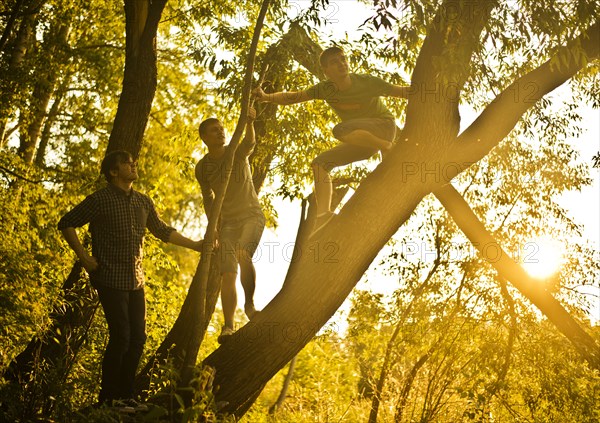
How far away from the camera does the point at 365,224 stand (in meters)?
5.27

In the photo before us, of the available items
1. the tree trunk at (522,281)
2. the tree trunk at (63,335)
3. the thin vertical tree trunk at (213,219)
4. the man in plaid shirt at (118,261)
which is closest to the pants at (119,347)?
the man in plaid shirt at (118,261)

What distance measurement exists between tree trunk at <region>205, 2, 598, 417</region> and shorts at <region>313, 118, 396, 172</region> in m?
0.45

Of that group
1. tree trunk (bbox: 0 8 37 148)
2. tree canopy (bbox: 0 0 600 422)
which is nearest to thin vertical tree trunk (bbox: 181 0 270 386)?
tree canopy (bbox: 0 0 600 422)

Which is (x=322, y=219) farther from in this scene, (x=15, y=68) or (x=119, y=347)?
(x=15, y=68)

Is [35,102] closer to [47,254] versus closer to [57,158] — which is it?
[47,254]

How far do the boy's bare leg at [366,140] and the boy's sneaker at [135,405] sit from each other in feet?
8.70

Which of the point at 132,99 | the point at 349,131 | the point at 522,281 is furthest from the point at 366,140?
the point at 132,99

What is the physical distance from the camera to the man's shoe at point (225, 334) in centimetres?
528

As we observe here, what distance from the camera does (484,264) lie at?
13.5 metres

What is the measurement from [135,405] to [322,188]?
237cm

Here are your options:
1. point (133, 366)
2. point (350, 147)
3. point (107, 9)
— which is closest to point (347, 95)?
point (350, 147)

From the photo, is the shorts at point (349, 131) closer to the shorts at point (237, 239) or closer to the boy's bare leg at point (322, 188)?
the boy's bare leg at point (322, 188)

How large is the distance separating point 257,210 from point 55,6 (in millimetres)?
9946

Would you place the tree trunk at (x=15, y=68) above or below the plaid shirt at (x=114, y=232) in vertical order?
above
